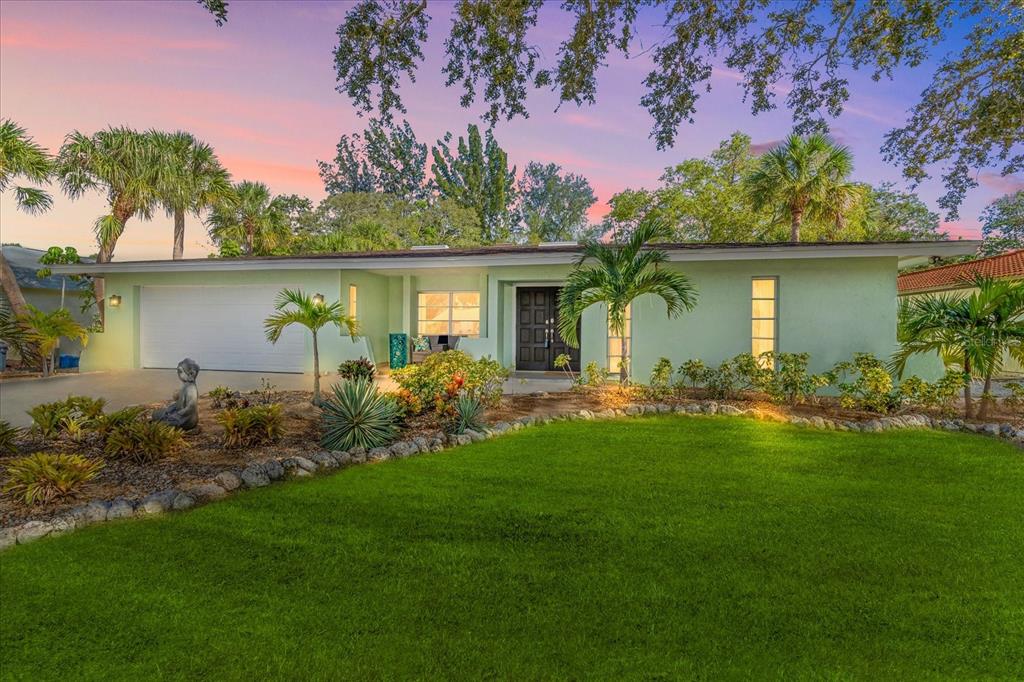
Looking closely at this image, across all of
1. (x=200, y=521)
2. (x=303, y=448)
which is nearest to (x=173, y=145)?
(x=303, y=448)

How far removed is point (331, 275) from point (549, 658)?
38.5 feet

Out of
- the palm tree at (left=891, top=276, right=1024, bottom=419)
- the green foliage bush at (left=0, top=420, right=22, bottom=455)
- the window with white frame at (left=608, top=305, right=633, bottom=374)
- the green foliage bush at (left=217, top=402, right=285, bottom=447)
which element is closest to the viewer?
the green foliage bush at (left=0, top=420, right=22, bottom=455)

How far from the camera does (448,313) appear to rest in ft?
49.7

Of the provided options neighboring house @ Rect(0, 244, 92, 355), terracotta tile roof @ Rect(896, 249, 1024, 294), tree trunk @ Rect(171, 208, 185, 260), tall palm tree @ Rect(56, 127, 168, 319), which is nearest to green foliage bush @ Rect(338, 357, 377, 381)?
tall palm tree @ Rect(56, 127, 168, 319)

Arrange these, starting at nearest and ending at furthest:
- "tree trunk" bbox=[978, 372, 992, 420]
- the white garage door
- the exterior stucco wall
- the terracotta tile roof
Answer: "tree trunk" bbox=[978, 372, 992, 420] < the exterior stucco wall < the white garage door < the terracotta tile roof

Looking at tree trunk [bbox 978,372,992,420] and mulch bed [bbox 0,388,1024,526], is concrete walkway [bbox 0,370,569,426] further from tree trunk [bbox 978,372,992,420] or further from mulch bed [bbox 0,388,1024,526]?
tree trunk [bbox 978,372,992,420]

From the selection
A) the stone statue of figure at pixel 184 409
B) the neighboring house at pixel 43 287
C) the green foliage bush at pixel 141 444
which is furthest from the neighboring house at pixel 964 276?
the neighboring house at pixel 43 287

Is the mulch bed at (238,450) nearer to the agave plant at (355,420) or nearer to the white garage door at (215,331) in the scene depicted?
the agave plant at (355,420)

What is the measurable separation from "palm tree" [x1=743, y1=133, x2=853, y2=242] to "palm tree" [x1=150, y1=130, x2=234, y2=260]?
17.8 meters

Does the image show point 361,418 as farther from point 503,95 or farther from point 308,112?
point 308,112

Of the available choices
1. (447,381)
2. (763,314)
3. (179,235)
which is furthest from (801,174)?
(179,235)

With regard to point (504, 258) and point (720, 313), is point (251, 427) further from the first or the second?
point (720, 313)

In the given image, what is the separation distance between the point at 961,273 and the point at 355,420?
55.5ft

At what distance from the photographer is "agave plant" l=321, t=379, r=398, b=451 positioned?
6.14 metres
